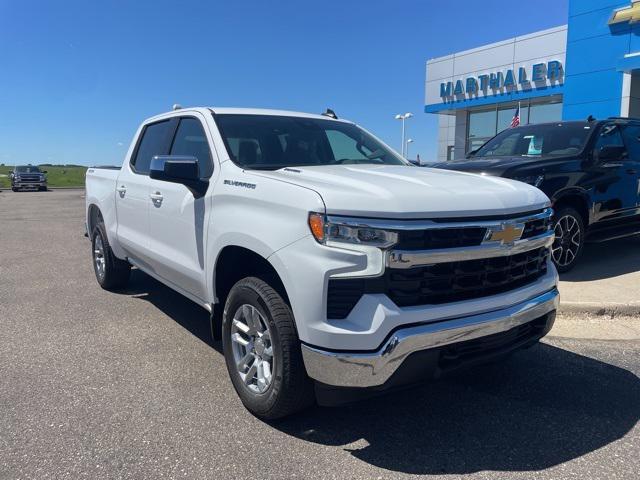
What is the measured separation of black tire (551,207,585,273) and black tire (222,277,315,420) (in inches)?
167

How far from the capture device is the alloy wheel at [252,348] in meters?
3.09

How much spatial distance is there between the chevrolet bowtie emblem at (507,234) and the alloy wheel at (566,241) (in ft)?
11.2

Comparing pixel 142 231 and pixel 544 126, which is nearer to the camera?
pixel 142 231

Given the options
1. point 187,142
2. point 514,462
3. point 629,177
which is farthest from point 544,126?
point 514,462

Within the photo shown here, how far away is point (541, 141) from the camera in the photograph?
7051mm

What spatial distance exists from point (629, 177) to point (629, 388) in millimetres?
4227

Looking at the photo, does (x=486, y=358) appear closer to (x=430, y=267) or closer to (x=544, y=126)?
(x=430, y=267)

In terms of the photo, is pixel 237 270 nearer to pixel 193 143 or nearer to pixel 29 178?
pixel 193 143

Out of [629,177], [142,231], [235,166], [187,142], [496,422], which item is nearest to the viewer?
[496,422]

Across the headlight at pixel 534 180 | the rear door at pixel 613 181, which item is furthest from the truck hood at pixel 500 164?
the rear door at pixel 613 181

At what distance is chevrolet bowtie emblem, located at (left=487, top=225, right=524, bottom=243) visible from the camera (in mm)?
2867

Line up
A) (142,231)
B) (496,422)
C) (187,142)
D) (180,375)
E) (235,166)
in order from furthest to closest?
1. (142,231)
2. (187,142)
3. (180,375)
4. (235,166)
5. (496,422)

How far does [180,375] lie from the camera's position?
387cm

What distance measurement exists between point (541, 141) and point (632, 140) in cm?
138
